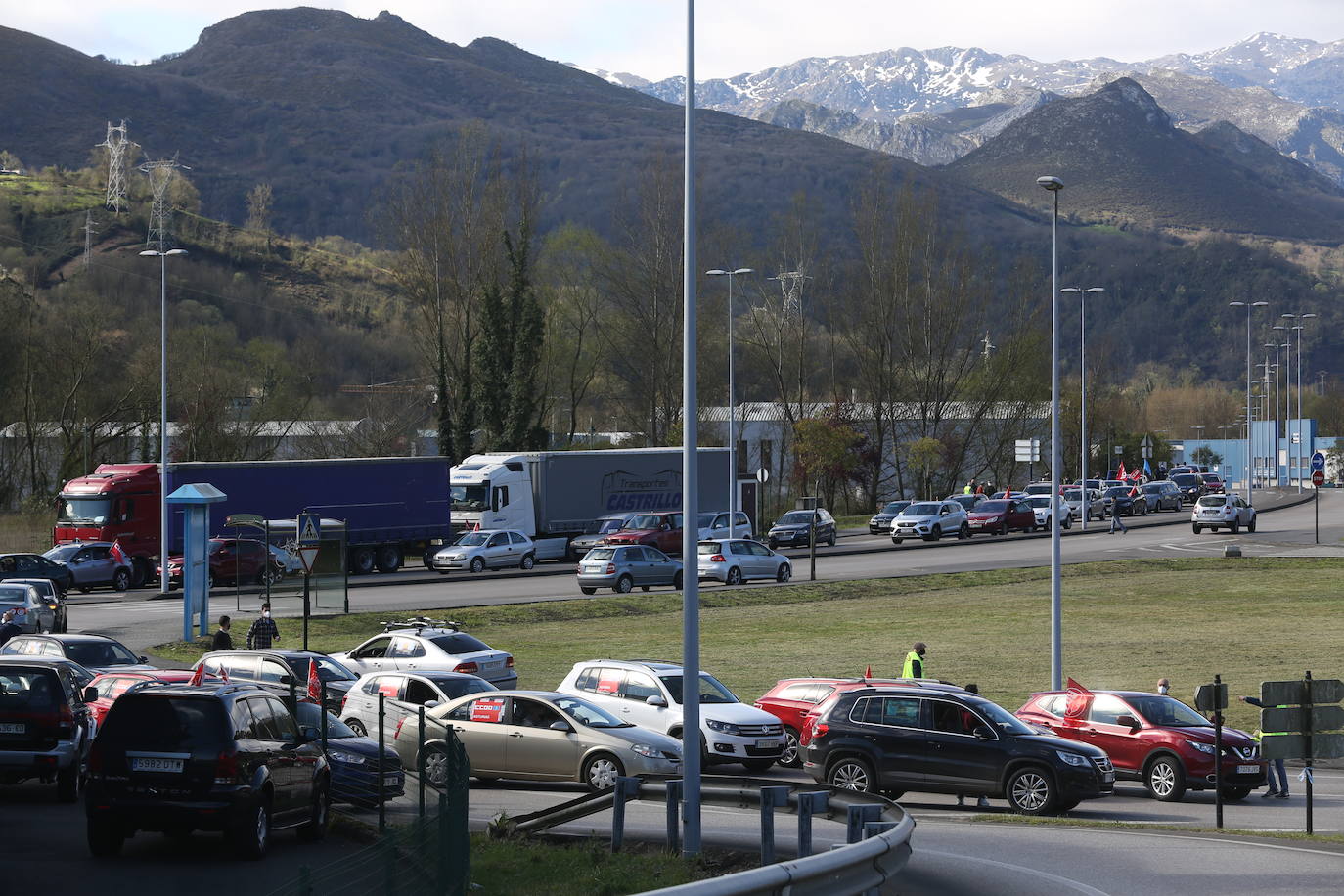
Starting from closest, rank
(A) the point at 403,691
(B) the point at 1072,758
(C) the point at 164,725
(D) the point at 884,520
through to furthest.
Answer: (C) the point at 164,725 < (B) the point at 1072,758 < (A) the point at 403,691 < (D) the point at 884,520

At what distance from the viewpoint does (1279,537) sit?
63.5 metres

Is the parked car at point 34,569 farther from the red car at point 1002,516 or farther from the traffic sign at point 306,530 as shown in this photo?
the red car at point 1002,516

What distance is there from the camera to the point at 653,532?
53.7 m

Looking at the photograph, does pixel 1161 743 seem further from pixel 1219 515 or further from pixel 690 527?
pixel 1219 515

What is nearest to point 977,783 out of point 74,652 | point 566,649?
point 74,652

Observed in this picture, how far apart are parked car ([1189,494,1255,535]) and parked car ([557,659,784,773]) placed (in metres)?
47.2

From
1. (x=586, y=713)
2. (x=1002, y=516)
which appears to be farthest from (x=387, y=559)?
(x=586, y=713)

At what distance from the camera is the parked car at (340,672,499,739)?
21.1 m

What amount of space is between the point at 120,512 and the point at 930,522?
33.1 meters

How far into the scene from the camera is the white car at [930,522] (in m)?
63.5

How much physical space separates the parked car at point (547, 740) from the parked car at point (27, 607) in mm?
16788

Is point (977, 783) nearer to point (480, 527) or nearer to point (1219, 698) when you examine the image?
point (1219, 698)

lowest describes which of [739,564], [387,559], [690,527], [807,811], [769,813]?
[387,559]

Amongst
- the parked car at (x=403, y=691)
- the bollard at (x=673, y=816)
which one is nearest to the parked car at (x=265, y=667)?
the parked car at (x=403, y=691)
